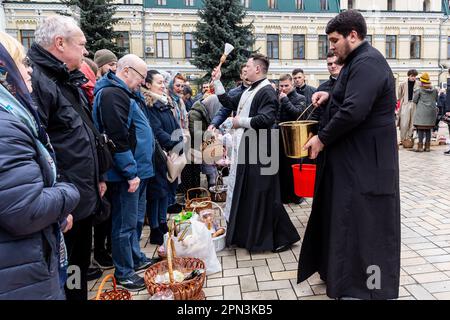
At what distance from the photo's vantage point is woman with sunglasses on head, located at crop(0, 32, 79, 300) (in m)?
1.49

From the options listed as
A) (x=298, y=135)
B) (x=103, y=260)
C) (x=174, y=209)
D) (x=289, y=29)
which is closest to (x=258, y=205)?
(x=298, y=135)

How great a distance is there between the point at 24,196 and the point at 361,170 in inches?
87.0

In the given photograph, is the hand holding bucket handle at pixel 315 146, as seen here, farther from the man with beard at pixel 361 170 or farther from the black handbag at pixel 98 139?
the black handbag at pixel 98 139

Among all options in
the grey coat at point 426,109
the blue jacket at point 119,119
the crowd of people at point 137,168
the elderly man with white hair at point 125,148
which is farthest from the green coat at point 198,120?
the grey coat at point 426,109

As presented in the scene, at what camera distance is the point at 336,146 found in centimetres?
283

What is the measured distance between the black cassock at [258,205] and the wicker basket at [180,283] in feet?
2.97

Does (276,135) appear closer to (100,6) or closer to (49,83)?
(49,83)

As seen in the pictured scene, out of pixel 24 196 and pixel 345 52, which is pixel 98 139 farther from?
pixel 345 52

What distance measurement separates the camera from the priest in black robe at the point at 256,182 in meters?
3.99

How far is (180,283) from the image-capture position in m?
2.86

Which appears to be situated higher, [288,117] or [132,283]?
[288,117]

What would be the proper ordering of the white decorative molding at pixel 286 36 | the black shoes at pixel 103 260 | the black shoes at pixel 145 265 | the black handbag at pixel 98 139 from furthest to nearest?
1. the white decorative molding at pixel 286 36
2. the black shoes at pixel 103 260
3. the black shoes at pixel 145 265
4. the black handbag at pixel 98 139
